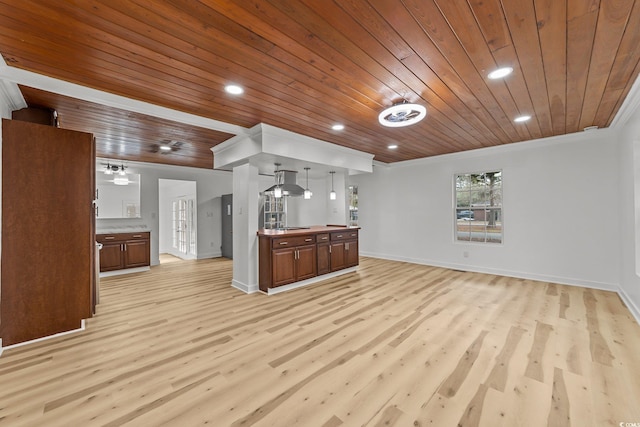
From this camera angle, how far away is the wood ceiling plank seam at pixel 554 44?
5.30 ft

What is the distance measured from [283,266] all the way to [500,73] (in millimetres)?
3575

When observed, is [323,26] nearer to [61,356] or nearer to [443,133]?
[443,133]

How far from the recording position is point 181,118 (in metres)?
3.26

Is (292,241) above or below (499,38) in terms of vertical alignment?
below

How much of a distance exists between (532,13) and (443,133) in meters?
2.59

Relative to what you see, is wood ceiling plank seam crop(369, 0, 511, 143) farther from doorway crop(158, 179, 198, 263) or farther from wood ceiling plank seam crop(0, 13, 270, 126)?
doorway crop(158, 179, 198, 263)

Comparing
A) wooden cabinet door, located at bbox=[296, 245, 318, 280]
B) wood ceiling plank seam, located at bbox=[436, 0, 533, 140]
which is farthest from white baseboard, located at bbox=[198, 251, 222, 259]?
wood ceiling plank seam, located at bbox=[436, 0, 533, 140]

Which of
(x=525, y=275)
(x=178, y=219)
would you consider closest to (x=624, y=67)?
(x=525, y=275)

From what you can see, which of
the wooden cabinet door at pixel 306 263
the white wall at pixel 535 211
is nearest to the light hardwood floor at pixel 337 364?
the wooden cabinet door at pixel 306 263

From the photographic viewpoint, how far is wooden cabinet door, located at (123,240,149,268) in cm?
552

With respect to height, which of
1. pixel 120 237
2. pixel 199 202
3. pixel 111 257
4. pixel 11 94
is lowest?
pixel 111 257

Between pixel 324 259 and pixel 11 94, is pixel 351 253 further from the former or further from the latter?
pixel 11 94

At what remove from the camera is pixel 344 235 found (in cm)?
533

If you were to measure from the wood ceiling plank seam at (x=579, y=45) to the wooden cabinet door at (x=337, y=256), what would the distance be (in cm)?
382
